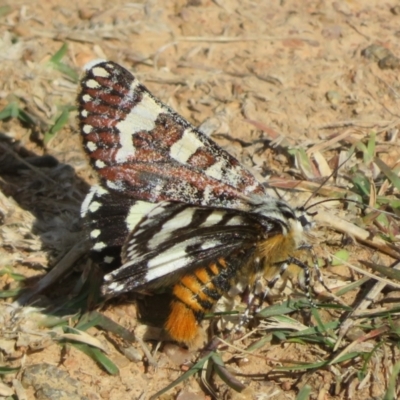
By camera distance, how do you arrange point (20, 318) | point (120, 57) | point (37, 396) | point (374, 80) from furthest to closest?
point (120, 57) → point (374, 80) → point (20, 318) → point (37, 396)

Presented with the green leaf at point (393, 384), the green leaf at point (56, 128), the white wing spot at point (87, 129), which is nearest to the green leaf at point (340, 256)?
the green leaf at point (393, 384)

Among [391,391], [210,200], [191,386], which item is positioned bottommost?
[191,386]

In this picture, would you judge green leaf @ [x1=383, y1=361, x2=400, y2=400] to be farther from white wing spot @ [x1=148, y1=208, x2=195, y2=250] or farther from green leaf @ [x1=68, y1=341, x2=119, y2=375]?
green leaf @ [x1=68, y1=341, x2=119, y2=375]

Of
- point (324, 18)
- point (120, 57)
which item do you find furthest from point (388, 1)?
point (120, 57)

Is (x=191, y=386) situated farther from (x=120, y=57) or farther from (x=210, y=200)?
(x=120, y=57)

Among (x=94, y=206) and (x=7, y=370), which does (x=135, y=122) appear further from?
(x=7, y=370)

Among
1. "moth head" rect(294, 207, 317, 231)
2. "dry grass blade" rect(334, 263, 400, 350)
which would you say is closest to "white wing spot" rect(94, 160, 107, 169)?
"moth head" rect(294, 207, 317, 231)

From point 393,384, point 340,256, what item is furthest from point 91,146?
point 393,384
